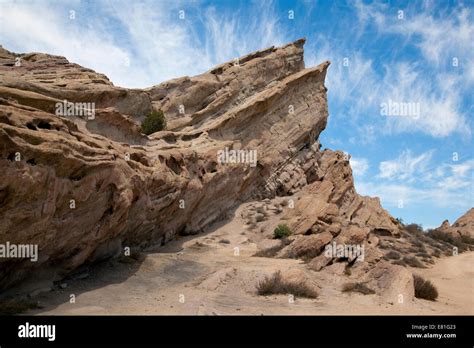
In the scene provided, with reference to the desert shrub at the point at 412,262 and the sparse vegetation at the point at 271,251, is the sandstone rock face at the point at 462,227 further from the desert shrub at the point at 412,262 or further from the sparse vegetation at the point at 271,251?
the sparse vegetation at the point at 271,251

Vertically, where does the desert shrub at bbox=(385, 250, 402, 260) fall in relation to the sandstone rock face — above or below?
below

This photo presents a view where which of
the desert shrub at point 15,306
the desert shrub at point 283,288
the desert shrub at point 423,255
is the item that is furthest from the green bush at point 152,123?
the desert shrub at point 423,255

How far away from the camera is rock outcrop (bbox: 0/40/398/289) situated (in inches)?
395

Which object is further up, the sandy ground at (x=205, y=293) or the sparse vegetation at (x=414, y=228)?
the sparse vegetation at (x=414, y=228)

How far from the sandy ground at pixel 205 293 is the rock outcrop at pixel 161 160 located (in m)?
1.13

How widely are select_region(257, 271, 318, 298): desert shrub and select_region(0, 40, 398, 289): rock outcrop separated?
5.36m

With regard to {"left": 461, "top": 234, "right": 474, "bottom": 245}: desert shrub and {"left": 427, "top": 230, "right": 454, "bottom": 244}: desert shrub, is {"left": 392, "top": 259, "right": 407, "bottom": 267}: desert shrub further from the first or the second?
{"left": 461, "top": 234, "right": 474, "bottom": 245}: desert shrub

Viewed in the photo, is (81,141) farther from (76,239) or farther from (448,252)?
(448,252)

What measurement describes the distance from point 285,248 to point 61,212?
39.4 feet

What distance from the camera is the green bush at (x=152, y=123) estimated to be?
2684cm

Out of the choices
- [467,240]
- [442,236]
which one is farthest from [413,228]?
[467,240]

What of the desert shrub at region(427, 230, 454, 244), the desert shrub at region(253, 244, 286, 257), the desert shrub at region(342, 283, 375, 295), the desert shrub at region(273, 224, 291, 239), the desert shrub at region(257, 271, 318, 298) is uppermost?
the desert shrub at region(273, 224, 291, 239)

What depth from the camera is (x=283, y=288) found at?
13000 millimetres

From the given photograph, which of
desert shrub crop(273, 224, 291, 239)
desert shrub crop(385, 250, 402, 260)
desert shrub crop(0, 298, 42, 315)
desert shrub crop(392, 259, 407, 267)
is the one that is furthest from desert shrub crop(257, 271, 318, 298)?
desert shrub crop(385, 250, 402, 260)
